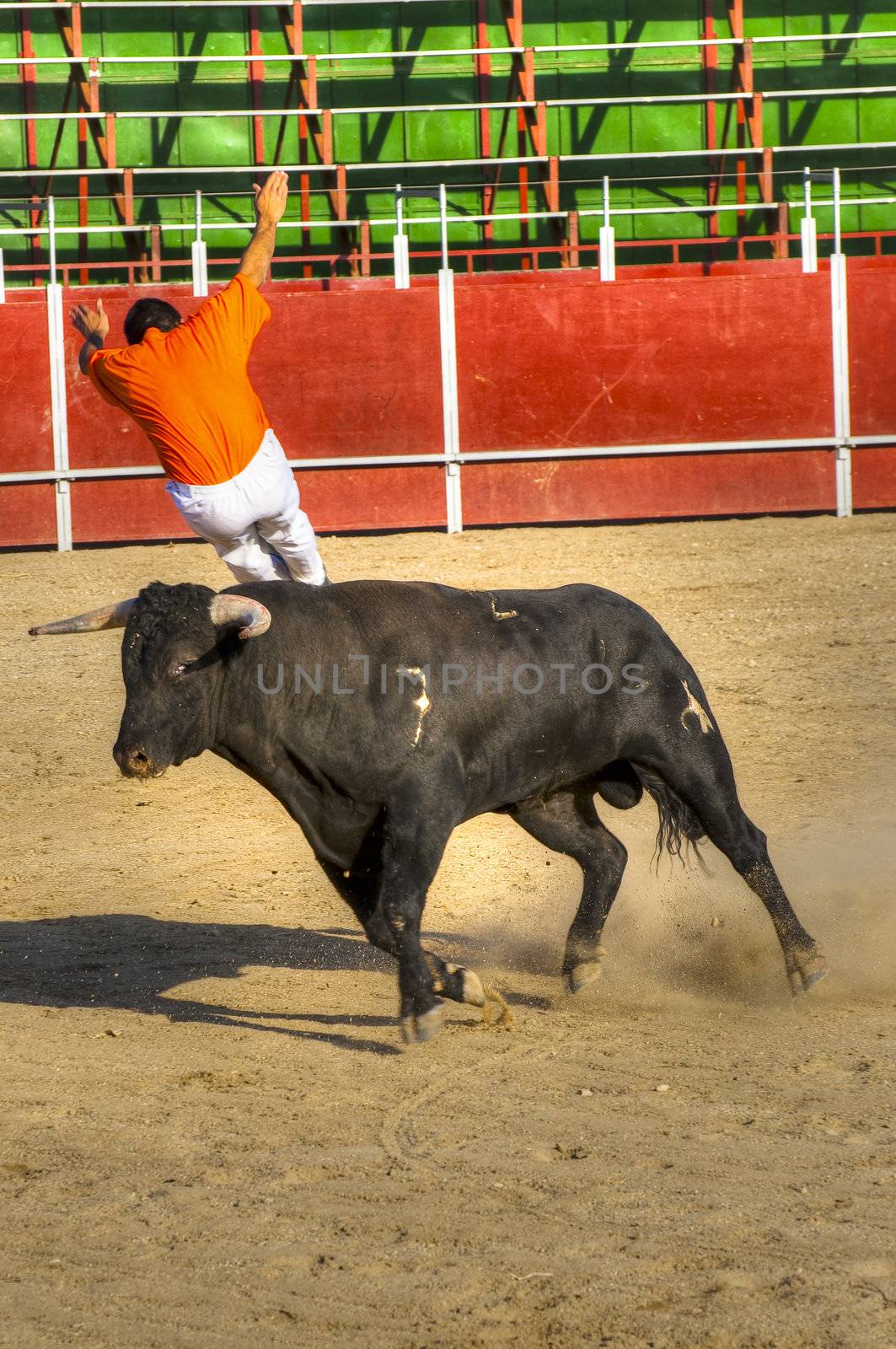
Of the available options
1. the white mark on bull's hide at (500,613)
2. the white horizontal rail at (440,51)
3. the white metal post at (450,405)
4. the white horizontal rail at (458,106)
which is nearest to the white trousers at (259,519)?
the white mark on bull's hide at (500,613)

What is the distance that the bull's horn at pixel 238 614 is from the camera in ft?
12.4

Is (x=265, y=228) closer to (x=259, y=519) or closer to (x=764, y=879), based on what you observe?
(x=259, y=519)

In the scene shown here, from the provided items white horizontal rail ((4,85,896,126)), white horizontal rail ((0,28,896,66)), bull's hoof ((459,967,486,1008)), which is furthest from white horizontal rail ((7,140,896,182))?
Result: bull's hoof ((459,967,486,1008))

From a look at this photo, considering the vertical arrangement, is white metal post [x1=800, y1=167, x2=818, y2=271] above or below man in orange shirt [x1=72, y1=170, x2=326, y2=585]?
above

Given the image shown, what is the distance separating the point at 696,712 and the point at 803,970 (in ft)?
2.49

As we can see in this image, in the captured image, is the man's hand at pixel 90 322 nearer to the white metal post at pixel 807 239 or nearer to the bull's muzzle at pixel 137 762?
the bull's muzzle at pixel 137 762

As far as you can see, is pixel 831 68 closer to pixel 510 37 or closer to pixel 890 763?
pixel 510 37

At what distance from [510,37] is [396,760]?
15639mm

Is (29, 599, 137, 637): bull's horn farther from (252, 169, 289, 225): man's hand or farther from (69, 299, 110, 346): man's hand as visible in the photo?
(252, 169, 289, 225): man's hand

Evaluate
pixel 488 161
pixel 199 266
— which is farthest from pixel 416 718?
pixel 488 161

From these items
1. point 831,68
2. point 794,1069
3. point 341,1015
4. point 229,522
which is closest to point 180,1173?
point 341,1015

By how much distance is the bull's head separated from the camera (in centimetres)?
377

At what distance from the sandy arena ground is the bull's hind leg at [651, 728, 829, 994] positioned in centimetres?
11

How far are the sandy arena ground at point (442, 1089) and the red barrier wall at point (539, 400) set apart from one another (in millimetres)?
4680
